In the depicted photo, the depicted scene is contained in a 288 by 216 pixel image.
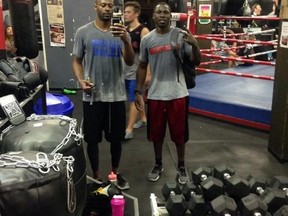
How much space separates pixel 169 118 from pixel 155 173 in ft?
1.78

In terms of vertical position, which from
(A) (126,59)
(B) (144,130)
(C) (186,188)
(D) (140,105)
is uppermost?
(A) (126,59)

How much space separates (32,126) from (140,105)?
1.18 m

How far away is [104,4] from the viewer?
239 centimetres

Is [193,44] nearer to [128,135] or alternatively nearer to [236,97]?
[128,135]

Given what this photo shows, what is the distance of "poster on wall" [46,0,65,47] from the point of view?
5848mm

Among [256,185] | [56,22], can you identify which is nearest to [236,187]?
[256,185]

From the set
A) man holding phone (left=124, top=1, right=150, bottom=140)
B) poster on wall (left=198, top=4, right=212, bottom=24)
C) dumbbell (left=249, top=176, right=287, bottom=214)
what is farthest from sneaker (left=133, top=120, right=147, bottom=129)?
poster on wall (left=198, top=4, right=212, bottom=24)

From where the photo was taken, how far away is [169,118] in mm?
2795

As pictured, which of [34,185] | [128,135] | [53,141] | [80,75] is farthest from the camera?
[128,135]

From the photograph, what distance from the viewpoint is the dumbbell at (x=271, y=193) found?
1899 mm

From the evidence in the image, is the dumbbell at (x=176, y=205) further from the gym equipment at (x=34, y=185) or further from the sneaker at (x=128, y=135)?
the sneaker at (x=128, y=135)

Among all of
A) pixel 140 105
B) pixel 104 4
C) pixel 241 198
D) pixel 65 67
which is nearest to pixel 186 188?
pixel 241 198

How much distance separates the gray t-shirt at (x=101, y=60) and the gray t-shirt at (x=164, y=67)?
0.29 metres

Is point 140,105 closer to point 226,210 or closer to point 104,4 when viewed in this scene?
point 104,4
